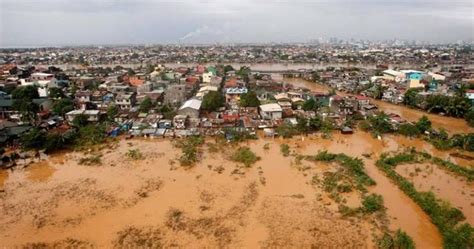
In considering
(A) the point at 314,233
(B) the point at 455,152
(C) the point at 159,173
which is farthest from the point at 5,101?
(B) the point at 455,152

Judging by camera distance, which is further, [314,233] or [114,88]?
[114,88]

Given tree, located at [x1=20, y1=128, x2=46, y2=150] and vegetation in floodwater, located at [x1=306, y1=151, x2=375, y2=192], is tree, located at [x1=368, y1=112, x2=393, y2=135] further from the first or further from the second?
tree, located at [x1=20, y1=128, x2=46, y2=150]

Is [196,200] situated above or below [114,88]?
below

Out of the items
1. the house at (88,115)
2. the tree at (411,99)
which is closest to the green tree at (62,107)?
the house at (88,115)

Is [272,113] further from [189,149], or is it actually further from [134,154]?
[134,154]

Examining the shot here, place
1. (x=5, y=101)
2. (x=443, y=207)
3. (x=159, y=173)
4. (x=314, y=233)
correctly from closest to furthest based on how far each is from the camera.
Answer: (x=314, y=233), (x=443, y=207), (x=159, y=173), (x=5, y=101)

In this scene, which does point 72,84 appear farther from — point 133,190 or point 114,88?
point 133,190

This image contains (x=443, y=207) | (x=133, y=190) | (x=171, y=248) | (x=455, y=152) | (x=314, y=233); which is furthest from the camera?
(x=455, y=152)
